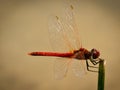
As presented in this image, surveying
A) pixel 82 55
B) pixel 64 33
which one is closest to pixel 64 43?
pixel 64 33

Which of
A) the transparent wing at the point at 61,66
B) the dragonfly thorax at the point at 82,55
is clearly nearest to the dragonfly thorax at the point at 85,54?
the dragonfly thorax at the point at 82,55

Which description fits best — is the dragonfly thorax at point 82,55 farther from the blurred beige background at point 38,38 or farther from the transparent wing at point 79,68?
the blurred beige background at point 38,38

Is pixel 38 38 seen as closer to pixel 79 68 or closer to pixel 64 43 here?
pixel 64 43

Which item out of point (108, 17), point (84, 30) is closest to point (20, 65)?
point (84, 30)

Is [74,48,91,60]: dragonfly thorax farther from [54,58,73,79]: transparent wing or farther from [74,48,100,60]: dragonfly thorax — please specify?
[54,58,73,79]: transparent wing

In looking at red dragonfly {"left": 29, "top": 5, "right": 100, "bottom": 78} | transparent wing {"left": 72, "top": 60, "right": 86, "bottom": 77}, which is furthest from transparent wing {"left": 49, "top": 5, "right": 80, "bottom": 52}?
transparent wing {"left": 72, "top": 60, "right": 86, "bottom": 77}
